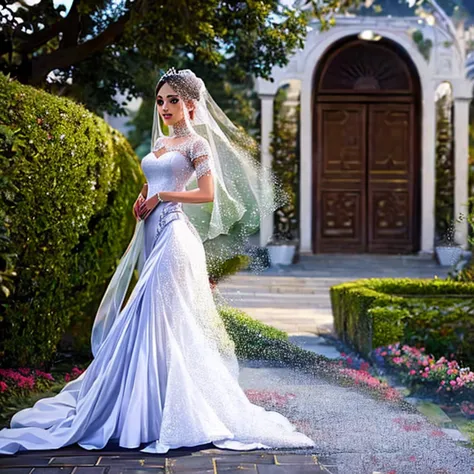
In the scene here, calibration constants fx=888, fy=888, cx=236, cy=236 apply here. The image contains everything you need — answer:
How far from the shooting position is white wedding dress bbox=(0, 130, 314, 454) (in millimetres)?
4219

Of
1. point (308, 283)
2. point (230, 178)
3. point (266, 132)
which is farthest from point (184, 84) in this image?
point (266, 132)

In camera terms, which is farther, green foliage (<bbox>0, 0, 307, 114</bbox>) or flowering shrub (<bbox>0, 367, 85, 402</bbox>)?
green foliage (<bbox>0, 0, 307, 114</bbox>)

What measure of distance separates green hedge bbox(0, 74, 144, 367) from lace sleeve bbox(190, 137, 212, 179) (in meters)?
0.96

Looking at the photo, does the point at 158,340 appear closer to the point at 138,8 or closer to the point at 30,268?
the point at 30,268

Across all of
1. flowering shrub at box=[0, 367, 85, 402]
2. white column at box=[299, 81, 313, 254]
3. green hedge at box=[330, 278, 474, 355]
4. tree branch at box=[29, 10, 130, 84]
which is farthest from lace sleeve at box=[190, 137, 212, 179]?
white column at box=[299, 81, 313, 254]

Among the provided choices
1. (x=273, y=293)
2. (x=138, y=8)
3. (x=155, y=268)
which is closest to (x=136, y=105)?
(x=273, y=293)

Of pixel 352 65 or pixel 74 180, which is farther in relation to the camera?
pixel 352 65

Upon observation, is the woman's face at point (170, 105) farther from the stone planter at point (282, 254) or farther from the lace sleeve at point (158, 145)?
the stone planter at point (282, 254)

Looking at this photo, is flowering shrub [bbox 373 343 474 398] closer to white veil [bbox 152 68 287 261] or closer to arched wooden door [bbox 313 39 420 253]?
white veil [bbox 152 68 287 261]

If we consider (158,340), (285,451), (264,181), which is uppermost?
(264,181)

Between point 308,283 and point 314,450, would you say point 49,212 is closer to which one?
point 314,450

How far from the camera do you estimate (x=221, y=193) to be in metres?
4.90

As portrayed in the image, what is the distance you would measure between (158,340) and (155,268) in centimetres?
38

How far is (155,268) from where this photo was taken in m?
4.55
